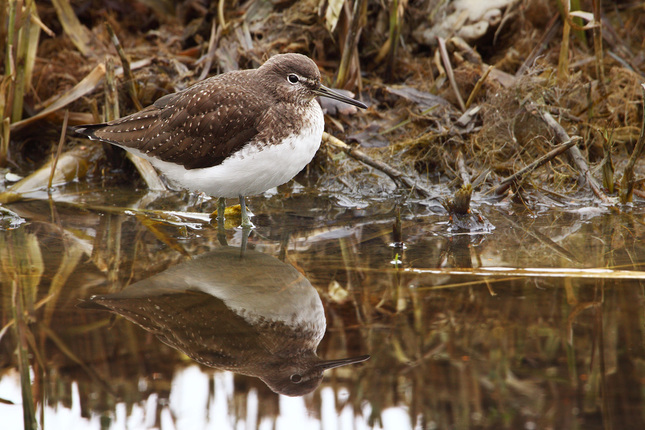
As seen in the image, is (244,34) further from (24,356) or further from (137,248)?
(24,356)

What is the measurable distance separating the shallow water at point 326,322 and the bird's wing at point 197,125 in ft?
2.15

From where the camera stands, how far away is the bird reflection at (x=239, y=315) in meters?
3.12

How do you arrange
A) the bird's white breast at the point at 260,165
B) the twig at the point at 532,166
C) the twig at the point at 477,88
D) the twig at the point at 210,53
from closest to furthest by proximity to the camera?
the bird's white breast at the point at 260,165 → the twig at the point at 532,166 → the twig at the point at 477,88 → the twig at the point at 210,53

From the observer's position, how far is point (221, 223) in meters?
5.44

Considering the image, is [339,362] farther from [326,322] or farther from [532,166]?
[532,166]

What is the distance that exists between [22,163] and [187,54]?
2210 millimetres

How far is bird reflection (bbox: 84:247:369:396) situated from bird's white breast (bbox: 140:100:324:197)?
1.98 ft

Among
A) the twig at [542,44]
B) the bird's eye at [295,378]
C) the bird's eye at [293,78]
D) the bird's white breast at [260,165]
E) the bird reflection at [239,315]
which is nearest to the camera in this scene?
the bird's eye at [295,378]

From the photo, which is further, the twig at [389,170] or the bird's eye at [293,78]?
the twig at [389,170]

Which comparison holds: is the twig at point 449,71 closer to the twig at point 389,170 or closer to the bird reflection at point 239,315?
the twig at point 389,170

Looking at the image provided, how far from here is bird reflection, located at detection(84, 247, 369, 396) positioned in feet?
10.2

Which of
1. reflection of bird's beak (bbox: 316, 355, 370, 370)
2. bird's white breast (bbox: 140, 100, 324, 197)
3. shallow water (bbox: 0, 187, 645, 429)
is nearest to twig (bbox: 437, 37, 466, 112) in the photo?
shallow water (bbox: 0, 187, 645, 429)

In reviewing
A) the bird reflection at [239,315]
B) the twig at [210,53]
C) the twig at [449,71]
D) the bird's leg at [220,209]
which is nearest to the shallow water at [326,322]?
the bird reflection at [239,315]

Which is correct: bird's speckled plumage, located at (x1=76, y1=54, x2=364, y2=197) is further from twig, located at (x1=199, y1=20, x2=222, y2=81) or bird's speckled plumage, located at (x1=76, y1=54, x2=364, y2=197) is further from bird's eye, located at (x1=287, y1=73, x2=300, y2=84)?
twig, located at (x1=199, y1=20, x2=222, y2=81)
